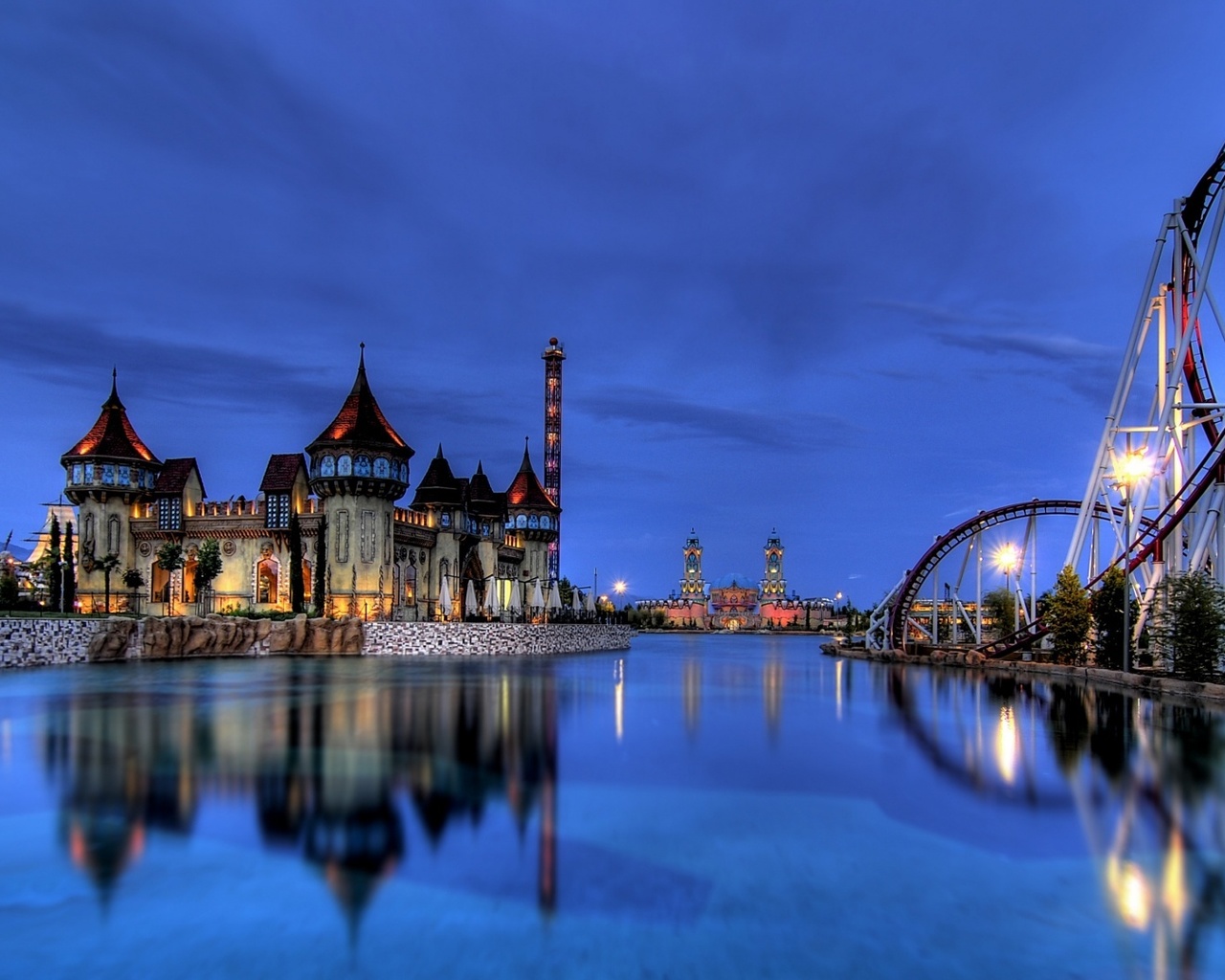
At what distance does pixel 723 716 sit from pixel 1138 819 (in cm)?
1381

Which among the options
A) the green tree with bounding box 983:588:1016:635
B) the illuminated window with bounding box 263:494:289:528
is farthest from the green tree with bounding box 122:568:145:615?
the green tree with bounding box 983:588:1016:635

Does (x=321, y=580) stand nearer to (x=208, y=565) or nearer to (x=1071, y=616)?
(x=208, y=565)

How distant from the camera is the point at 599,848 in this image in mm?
10758

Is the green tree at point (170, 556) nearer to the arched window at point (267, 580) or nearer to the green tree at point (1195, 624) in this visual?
the arched window at point (267, 580)

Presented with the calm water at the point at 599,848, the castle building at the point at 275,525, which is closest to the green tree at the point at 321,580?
the castle building at the point at 275,525

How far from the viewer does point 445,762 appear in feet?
51.5

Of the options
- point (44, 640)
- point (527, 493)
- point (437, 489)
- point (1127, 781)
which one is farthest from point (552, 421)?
point (1127, 781)

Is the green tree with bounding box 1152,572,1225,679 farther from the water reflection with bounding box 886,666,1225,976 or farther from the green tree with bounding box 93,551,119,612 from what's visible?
the green tree with bounding box 93,551,119,612

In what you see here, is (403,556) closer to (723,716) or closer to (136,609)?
(136,609)

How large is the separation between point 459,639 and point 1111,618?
31.7 metres

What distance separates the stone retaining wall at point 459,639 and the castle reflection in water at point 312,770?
73.5 feet

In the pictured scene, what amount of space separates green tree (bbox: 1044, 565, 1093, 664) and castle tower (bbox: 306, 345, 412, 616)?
3375 centimetres

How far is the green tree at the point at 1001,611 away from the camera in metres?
56.5

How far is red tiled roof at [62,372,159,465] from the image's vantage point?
54000 millimetres
